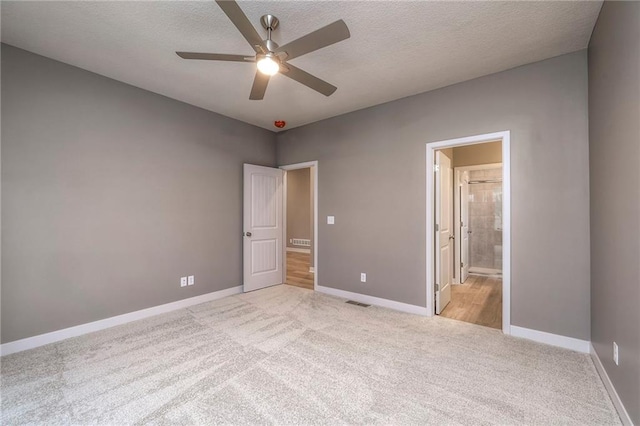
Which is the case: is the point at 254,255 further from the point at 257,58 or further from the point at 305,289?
the point at 257,58

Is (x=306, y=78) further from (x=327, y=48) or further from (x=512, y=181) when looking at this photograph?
(x=512, y=181)

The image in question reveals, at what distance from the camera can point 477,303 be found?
3863 millimetres

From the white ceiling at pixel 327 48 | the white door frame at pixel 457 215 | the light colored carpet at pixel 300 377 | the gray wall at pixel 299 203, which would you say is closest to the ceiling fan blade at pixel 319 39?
the white ceiling at pixel 327 48

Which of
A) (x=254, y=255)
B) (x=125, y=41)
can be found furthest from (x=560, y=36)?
(x=254, y=255)

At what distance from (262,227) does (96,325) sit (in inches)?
94.9

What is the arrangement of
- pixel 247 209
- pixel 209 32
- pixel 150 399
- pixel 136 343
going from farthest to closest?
pixel 247 209, pixel 136 343, pixel 209 32, pixel 150 399

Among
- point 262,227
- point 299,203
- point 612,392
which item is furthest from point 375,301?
point 299,203

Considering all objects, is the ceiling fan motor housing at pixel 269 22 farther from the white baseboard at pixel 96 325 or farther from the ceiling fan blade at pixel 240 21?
the white baseboard at pixel 96 325

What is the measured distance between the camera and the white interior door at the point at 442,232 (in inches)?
135

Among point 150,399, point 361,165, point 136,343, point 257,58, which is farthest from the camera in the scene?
point 361,165

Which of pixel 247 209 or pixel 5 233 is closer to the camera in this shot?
pixel 5 233

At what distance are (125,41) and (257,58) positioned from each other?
4.44ft

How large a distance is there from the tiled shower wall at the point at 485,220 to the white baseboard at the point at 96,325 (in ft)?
17.7

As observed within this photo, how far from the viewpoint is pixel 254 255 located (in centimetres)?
451
